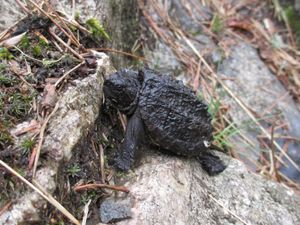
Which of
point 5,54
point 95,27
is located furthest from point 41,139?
point 95,27

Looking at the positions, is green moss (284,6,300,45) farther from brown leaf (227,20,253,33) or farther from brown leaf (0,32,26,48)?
brown leaf (0,32,26,48)

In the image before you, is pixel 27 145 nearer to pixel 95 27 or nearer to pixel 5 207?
pixel 5 207

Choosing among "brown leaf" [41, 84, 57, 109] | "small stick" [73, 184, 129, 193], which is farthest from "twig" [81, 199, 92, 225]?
"brown leaf" [41, 84, 57, 109]

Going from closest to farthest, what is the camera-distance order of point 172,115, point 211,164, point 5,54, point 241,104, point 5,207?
point 5,207 < point 5,54 < point 172,115 < point 211,164 < point 241,104

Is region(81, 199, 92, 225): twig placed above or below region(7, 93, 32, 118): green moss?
below

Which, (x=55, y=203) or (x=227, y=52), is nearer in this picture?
(x=55, y=203)

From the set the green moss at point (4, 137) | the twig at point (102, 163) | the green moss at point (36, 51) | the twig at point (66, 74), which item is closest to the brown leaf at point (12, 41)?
the green moss at point (36, 51)
